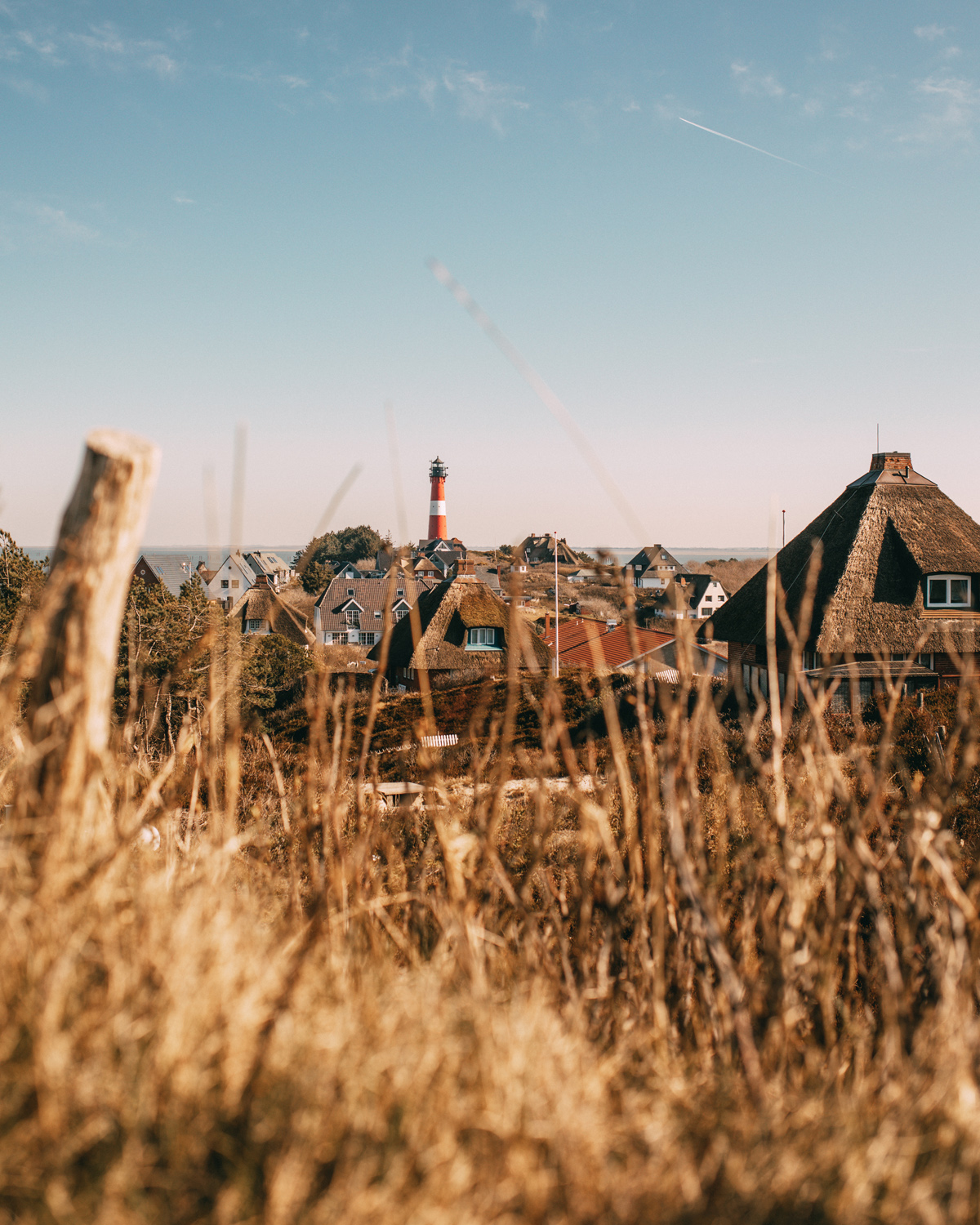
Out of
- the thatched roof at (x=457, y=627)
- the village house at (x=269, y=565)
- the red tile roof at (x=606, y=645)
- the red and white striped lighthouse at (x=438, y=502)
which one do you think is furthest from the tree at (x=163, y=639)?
the red and white striped lighthouse at (x=438, y=502)

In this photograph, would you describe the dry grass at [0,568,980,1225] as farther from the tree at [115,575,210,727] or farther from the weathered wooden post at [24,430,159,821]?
the tree at [115,575,210,727]

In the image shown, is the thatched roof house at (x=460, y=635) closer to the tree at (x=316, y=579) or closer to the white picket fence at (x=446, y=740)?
the white picket fence at (x=446, y=740)

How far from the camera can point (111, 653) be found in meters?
1.52

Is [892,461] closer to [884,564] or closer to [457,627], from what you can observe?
[884,564]

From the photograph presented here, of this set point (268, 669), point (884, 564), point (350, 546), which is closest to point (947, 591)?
point (884, 564)

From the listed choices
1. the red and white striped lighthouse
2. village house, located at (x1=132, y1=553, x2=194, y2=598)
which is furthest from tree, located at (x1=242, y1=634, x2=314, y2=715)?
the red and white striped lighthouse

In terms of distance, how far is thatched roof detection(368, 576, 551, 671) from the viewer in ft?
61.3

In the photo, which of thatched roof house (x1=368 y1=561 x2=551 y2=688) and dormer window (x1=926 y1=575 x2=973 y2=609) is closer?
dormer window (x1=926 y1=575 x2=973 y2=609)

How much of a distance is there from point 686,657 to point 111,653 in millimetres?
1300

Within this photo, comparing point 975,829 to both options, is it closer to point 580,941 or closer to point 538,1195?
point 580,941

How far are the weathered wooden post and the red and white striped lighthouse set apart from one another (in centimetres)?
5693

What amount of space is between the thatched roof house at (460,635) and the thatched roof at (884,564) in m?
6.49

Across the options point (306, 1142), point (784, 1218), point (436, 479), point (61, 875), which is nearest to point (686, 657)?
point (784, 1218)

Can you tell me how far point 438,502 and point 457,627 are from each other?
4173 centimetres
